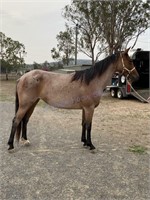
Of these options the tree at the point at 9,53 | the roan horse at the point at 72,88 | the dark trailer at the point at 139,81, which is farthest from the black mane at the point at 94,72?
the tree at the point at 9,53

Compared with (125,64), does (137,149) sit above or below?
below

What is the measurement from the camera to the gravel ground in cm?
258

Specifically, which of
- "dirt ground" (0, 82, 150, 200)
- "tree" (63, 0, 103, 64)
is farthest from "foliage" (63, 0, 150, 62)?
"dirt ground" (0, 82, 150, 200)

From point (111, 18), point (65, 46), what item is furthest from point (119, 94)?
point (65, 46)

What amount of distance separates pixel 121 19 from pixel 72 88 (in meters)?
12.2

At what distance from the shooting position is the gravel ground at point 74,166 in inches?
102

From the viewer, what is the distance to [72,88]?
3.97 meters

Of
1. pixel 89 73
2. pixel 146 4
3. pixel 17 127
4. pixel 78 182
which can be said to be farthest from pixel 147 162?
pixel 146 4

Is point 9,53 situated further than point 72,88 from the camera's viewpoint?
Yes

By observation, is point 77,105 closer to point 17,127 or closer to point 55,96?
point 55,96

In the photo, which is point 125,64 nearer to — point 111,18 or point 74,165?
point 74,165

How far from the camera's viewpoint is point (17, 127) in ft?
13.1

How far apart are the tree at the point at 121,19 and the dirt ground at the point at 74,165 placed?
9751mm

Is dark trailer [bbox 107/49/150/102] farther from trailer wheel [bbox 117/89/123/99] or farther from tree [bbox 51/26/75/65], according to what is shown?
tree [bbox 51/26/75/65]
